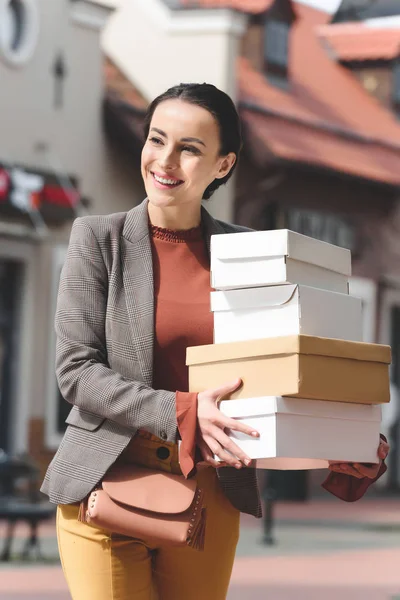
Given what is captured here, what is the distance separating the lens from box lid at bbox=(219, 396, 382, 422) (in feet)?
10.1

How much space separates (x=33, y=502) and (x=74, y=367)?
11.0m

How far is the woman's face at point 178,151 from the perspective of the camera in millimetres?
3346

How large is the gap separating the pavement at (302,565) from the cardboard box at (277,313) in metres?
6.92

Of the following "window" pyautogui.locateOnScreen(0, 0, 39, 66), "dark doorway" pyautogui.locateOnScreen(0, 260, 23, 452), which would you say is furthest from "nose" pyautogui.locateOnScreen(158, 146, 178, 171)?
"window" pyautogui.locateOnScreen(0, 0, 39, 66)

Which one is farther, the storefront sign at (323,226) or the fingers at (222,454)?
the storefront sign at (323,226)

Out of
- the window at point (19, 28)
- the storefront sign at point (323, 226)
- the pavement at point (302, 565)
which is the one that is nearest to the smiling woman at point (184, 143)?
the pavement at point (302, 565)

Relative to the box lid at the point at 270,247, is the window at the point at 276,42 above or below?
above

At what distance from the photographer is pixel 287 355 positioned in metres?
3.09

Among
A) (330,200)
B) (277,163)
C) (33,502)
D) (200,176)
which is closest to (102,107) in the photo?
(277,163)

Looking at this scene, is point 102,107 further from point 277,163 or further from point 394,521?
point 394,521

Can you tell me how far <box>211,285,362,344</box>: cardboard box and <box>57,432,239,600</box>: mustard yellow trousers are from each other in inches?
12.4

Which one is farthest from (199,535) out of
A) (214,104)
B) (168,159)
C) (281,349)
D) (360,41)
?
(360,41)

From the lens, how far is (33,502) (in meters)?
14.0

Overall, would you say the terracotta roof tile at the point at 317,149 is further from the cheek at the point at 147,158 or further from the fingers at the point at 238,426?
the fingers at the point at 238,426
